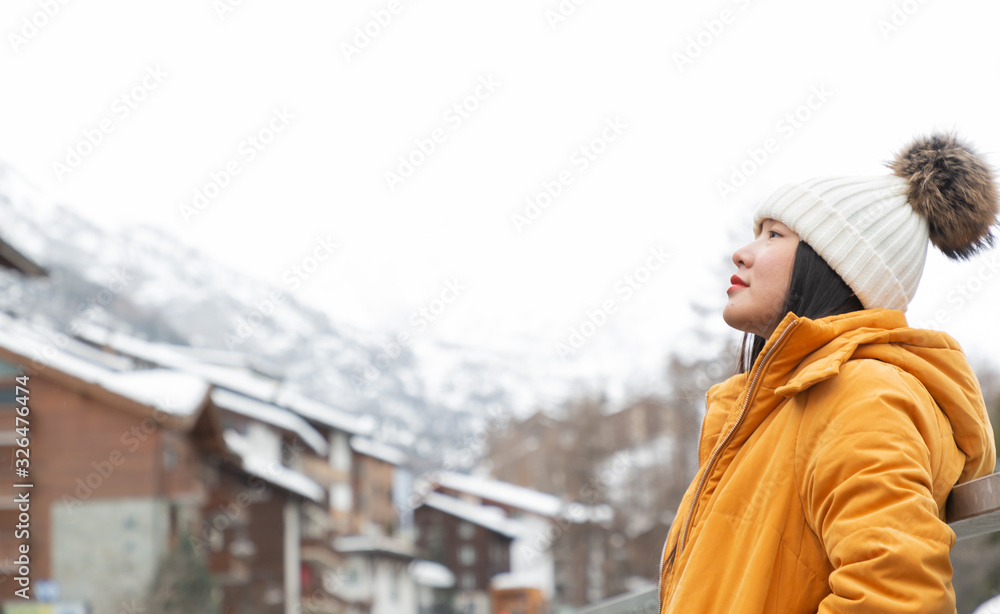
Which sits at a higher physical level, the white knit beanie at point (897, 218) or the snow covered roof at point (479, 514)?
the white knit beanie at point (897, 218)

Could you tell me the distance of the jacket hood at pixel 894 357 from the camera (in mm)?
1144

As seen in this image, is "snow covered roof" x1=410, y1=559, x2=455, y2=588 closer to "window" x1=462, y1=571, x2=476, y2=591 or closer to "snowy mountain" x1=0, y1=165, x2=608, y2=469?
"window" x1=462, y1=571, x2=476, y2=591

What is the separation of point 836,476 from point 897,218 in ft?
1.63

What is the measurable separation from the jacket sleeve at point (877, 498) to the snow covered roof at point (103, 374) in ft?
51.3

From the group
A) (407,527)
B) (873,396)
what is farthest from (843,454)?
(407,527)

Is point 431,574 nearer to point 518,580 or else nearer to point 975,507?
point 518,580

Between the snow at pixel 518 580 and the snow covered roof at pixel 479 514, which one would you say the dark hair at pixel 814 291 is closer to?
the snow at pixel 518 580

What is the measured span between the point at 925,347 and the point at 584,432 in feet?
72.4

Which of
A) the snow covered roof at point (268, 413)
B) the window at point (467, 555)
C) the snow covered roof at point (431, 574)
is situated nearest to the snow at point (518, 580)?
the window at point (467, 555)

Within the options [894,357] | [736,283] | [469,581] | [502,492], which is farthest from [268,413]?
[894,357]

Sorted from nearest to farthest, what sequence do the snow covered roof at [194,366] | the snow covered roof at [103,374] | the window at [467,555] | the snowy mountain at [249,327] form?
the snow covered roof at [103,374] < the snow covered roof at [194,366] < the window at [467,555] < the snowy mountain at [249,327]

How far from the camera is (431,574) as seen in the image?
94.8 ft

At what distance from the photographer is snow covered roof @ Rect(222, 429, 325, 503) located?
19.0m

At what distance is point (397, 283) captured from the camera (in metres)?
104
